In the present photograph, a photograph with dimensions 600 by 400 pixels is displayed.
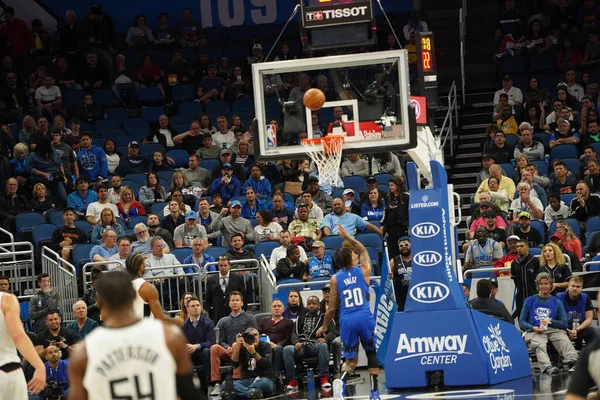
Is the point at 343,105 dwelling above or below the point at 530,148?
above

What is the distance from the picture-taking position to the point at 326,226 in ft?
→ 62.2

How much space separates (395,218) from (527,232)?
2.10 m

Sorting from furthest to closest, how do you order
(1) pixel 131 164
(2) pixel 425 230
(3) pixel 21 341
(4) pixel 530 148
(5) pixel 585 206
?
(1) pixel 131 164 → (4) pixel 530 148 → (5) pixel 585 206 → (2) pixel 425 230 → (3) pixel 21 341

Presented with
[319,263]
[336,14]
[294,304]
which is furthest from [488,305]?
[336,14]

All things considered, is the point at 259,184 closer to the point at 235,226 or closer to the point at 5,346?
the point at 235,226

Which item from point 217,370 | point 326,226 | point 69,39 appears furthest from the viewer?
point 69,39

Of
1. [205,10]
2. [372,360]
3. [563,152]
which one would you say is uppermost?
[205,10]

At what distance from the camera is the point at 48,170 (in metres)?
21.1

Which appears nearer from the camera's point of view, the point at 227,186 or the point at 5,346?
the point at 5,346

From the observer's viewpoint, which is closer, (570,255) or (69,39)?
(570,255)

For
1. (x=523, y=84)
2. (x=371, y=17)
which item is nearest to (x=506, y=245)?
(x=371, y=17)

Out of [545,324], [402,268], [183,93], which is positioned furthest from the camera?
[183,93]

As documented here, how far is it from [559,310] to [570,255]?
157 centimetres

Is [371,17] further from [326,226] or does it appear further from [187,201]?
[187,201]
